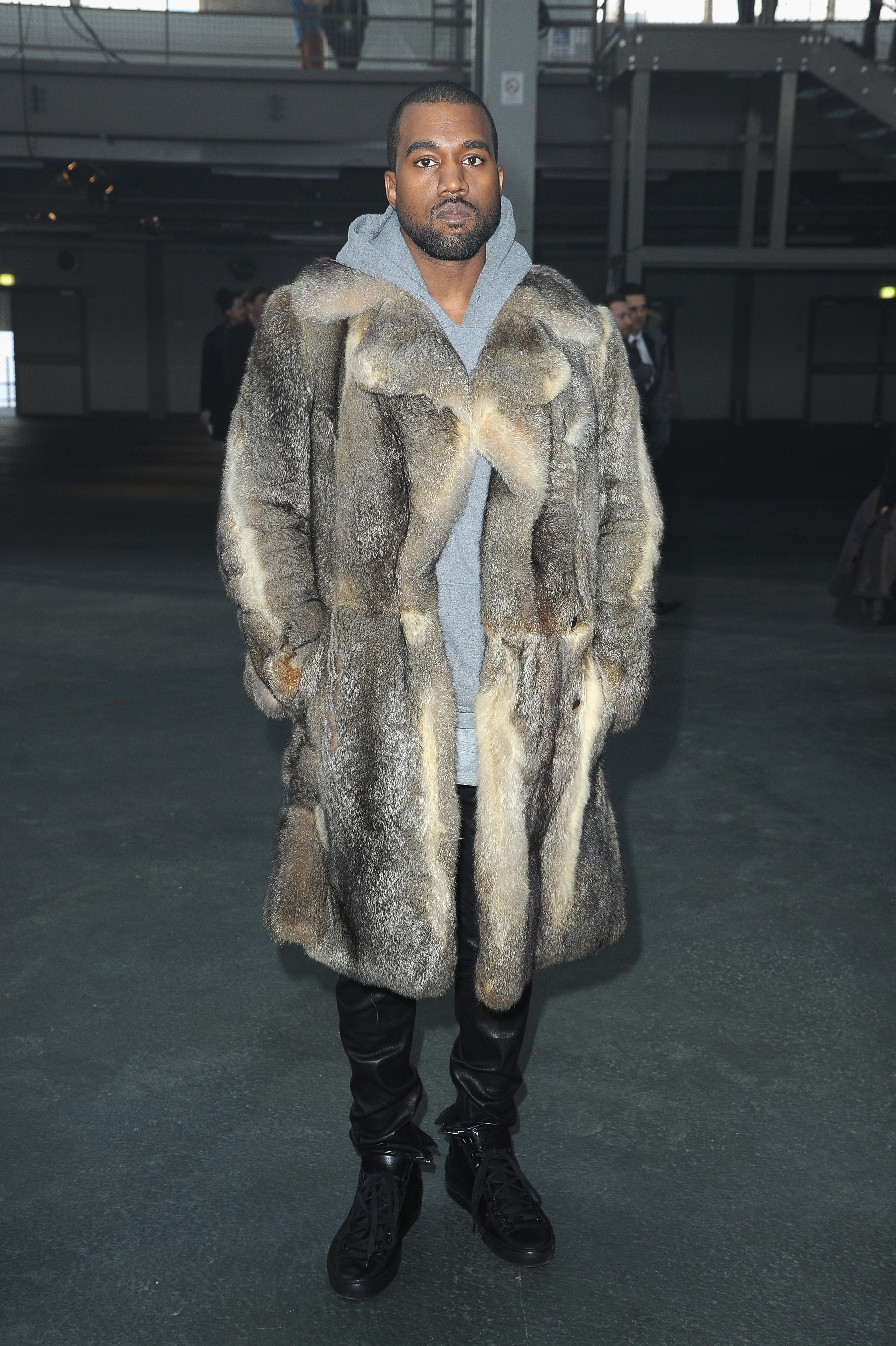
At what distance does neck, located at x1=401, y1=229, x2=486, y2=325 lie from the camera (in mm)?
1818

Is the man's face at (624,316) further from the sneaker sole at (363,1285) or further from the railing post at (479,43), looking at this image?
the sneaker sole at (363,1285)

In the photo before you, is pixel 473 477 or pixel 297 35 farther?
pixel 297 35

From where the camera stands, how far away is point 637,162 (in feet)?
33.7

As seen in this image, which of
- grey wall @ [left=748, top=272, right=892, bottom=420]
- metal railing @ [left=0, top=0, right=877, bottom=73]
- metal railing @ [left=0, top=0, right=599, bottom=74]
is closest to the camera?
metal railing @ [left=0, top=0, right=877, bottom=73]

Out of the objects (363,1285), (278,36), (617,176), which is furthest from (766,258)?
(363,1285)

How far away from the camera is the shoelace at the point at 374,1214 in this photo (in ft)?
6.23

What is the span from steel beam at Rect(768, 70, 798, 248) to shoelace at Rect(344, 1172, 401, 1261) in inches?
385

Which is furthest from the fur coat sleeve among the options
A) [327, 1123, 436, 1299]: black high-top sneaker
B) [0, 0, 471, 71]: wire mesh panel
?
[0, 0, 471, 71]: wire mesh panel

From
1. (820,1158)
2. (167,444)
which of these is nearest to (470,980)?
(820,1158)

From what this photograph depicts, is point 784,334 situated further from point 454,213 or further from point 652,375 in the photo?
point 454,213

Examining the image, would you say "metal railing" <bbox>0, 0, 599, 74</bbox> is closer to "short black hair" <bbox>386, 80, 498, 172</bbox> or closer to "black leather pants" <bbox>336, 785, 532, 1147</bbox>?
"short black hair" <bbox>386, 80, 498, 172</bbox>

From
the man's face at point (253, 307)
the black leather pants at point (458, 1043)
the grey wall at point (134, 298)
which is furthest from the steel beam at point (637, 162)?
the grey wall at point (134, 298)

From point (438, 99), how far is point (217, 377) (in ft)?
22.8

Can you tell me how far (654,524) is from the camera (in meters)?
1.98
